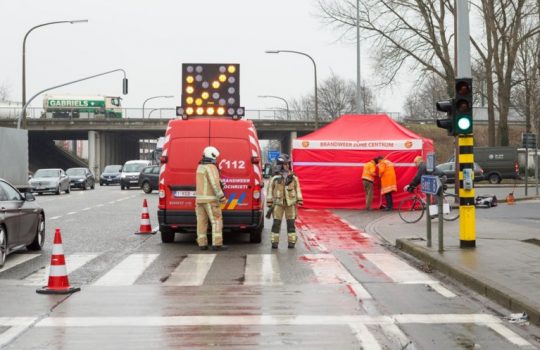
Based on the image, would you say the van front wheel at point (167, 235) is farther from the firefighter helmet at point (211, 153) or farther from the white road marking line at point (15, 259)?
the white road marking line at point (15, 259)

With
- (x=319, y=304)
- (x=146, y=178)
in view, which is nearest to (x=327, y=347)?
(x=319, y=304)

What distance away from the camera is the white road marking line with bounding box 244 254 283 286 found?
928 cm

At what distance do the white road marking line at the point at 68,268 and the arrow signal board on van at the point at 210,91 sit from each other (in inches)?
138

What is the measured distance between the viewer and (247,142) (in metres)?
13.4

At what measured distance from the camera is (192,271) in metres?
10.2

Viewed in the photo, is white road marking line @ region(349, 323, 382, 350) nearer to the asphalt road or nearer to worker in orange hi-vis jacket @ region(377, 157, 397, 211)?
the asphalt road

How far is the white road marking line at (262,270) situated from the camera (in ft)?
30.4

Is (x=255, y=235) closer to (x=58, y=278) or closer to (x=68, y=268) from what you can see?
(x=68, y=268)

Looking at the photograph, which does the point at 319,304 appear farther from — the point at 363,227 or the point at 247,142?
the point at 363,227

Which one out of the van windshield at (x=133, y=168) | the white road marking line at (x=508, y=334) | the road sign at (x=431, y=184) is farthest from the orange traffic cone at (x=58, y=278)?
the van windshield at (x=133, y=168)

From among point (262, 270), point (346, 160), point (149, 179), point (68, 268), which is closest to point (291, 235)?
point (262, 270)

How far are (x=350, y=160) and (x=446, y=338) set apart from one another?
17514 millimetres

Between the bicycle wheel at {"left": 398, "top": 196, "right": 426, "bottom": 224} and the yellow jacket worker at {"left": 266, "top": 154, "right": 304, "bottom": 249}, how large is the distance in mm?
5915

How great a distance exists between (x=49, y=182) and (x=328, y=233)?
2436 centimetres
